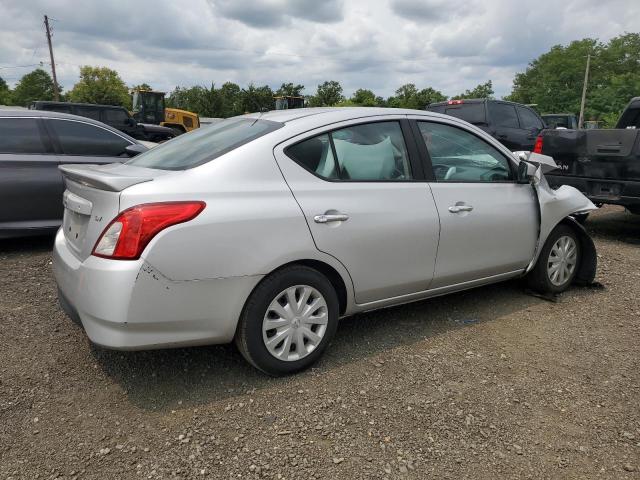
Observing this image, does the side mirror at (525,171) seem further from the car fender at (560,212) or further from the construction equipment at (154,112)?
the construction equipment at (154,112)

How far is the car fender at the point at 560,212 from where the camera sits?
4223 millimetres

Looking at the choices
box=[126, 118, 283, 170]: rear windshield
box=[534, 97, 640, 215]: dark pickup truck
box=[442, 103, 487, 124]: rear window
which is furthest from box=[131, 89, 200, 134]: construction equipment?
box=[126, 118, 283, 170]: rear windshield

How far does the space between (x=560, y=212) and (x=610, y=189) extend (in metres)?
2.58

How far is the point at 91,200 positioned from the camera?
2.80m

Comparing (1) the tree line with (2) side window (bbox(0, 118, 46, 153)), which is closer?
(2) side window (bbox(0, 118, 46, 153))

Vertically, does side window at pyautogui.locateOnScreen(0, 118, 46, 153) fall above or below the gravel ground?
above

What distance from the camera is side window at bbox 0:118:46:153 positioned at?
216 inches

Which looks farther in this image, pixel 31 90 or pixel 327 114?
pixel 31 90

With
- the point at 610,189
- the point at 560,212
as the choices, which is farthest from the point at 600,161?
the point at 560,212

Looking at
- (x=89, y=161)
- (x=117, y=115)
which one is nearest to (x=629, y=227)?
(x=89, y=161)

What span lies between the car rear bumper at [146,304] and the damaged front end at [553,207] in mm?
2553

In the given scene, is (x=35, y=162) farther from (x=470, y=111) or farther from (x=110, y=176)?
(x=470, y=111)

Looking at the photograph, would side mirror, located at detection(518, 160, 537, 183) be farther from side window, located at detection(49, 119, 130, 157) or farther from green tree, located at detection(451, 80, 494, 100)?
green tree, located at detection(451, 80, 494, 100)

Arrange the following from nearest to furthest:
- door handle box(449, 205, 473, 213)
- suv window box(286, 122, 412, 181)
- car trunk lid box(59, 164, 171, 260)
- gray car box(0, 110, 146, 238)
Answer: car trunk lid box(59, 164, 171, 260) → suv window box(286, 122, 412, 181) → door handle box(449, 205, 473, 213) → gray car box(0, 110, 146, 238)
